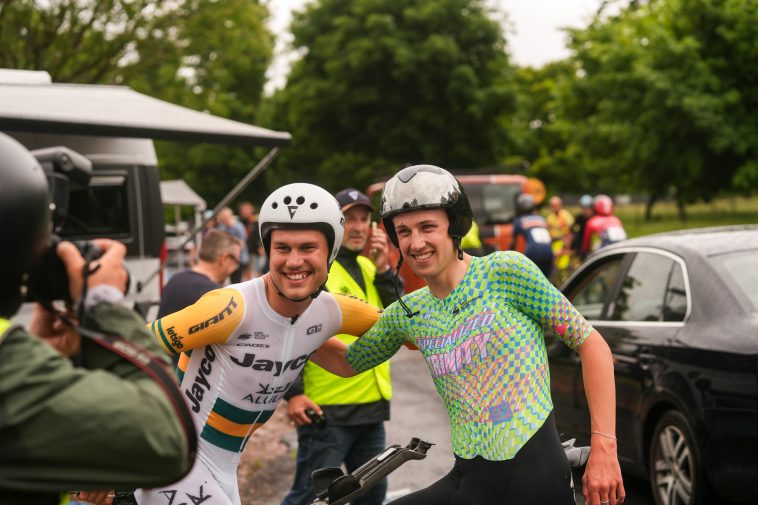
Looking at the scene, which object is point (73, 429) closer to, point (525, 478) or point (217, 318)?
point (217, 318)

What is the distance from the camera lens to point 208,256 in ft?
23.7

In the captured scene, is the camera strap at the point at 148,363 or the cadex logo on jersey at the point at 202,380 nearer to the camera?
the camera strap at the point at 148,363

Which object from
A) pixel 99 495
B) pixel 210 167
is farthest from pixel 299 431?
pixel 210 167

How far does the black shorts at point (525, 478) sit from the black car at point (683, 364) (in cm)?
204

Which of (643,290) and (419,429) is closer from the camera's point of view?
(643,290)

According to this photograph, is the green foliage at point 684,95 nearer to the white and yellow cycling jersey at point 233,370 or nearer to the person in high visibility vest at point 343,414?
the person in high visibility vest at point 343,414

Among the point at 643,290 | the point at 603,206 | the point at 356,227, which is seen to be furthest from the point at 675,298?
the point at 603,206

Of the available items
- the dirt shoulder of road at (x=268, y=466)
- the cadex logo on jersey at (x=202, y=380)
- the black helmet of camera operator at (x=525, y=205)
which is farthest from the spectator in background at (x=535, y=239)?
the cadex logo on jersey at (x=202, y=380)

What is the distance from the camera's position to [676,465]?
548 cm

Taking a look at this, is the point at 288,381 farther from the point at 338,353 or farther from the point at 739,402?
the point at 739,402

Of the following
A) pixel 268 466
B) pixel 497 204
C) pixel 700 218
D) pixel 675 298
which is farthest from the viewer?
pixel 700 218

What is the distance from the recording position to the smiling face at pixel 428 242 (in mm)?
3396

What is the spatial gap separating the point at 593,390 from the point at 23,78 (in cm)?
969

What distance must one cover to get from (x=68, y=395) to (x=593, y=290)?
6623mm
